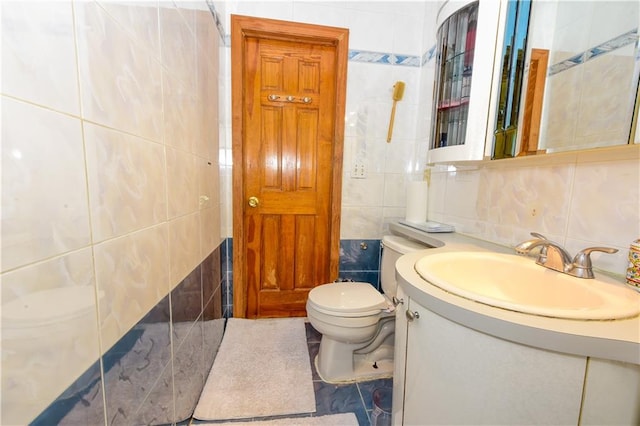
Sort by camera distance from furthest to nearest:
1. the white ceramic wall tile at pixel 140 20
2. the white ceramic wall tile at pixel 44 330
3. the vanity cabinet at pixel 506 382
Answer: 1. the white ceramic wall tile at pixel 140 20
2. the vanity cabinet at pixel 506 382
3. the white ceramic wall tile at pixel 44 330

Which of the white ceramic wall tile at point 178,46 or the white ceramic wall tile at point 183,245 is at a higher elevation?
the white ceramic wall tile at point 178,46

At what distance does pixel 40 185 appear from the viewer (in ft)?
1.31

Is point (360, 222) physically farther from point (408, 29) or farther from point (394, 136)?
point (408, 29)

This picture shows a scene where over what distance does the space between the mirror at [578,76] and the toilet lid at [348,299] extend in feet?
2.85

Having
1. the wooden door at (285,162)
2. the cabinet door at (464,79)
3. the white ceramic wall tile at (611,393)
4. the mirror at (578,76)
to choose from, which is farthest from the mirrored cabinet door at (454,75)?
the white ceramic wall tile at (611,393)

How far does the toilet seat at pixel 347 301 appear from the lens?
1262 millimetres

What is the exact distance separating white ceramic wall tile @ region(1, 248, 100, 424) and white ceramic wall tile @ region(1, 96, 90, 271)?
0.03m

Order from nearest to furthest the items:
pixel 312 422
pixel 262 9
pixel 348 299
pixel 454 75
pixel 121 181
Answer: pixel 121 181 < pixel 312 422 < pixel 454 75 < pixel 348 299 < pixel 262 9

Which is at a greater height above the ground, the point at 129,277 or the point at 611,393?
the point at 129,277

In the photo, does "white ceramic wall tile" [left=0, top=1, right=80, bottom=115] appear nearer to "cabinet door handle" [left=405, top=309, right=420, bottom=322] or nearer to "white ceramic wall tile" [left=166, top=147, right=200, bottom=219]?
"white ceramic wall tile" [left=166, top=147, right=200, bottom=219]

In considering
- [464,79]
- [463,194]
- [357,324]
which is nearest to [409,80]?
[464,79]

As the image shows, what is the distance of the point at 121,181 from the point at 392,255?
130 cm

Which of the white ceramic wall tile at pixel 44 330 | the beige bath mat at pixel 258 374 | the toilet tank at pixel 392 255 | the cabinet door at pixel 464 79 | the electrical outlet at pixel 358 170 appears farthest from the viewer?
the electrical outlet at pixel 358 170

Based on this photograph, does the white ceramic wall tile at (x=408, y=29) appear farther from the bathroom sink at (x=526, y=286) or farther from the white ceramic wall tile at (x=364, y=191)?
the bathroom sink at (x=526, y=286)
